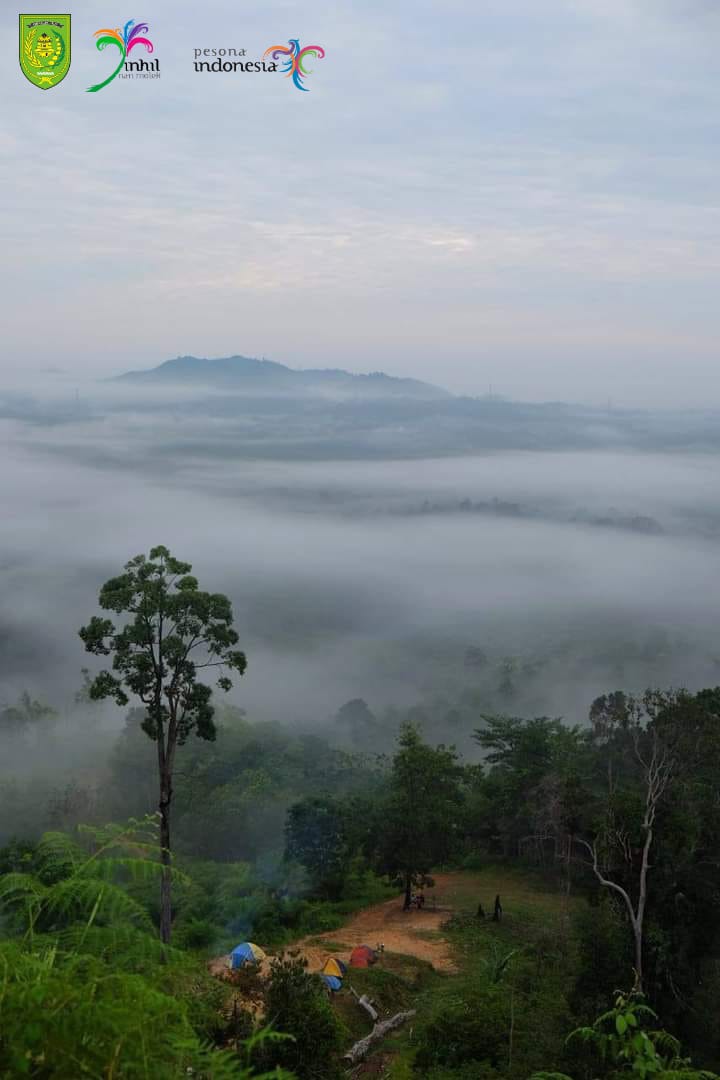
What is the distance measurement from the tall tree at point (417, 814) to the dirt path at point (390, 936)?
82 cm

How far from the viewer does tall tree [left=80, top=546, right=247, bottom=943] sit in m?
15.4

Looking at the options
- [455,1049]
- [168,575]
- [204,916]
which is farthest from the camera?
[204,916]

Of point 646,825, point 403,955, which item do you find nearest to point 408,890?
point 403,955

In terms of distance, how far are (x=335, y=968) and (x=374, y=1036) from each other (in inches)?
114

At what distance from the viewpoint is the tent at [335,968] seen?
18.5m

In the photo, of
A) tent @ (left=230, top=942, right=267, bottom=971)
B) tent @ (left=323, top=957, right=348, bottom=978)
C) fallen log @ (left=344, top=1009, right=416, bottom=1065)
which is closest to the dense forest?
fallen log @ (left=344, top=1009, right=416, bottom=1065)

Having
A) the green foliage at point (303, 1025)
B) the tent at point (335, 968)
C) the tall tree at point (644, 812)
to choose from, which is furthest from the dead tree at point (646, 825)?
→ the tent at point (335, 968)

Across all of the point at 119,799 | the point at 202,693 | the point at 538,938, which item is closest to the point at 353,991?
the point at 538,938

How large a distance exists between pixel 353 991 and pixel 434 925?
21.9 feet

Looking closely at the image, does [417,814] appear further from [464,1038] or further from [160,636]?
[160,636]

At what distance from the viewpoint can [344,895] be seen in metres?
26.9

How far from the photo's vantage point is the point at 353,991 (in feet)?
57.3

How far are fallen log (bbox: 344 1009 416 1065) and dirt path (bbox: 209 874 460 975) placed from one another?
2887 millimetres

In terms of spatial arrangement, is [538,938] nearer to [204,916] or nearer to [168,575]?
[204,916]
